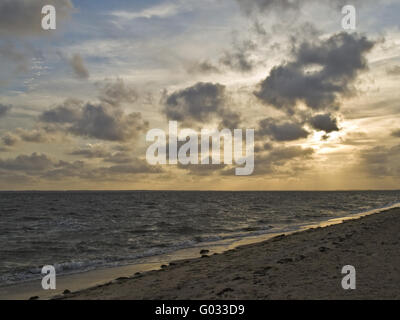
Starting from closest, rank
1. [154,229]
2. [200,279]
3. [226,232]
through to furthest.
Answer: [200,279] → [226,232] → [154,229]

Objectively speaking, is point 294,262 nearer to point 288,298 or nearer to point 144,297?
point 288,298

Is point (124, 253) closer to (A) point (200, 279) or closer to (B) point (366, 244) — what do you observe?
(A) point (200, 279)

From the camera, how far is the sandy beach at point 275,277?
30.6 feet

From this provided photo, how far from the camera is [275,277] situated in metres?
11.1

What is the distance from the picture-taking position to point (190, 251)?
71.6ft

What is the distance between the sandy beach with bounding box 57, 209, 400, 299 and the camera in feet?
30.6

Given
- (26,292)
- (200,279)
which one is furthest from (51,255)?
(200,279)
